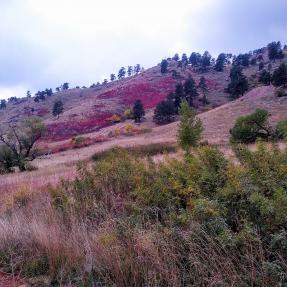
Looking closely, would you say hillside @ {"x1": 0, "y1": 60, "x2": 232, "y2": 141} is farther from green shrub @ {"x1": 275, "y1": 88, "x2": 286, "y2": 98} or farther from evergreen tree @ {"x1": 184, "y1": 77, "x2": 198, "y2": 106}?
green shrub @ {"x1": 275, "y1": 88, "x2": 286, "y2": 98}

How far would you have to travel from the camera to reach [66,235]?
19.9 ft

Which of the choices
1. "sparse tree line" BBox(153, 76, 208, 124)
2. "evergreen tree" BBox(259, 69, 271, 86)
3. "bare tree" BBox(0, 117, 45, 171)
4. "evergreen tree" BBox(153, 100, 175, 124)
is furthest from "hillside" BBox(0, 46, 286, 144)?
"bare tree" BBox(0, 117, 45, 171)

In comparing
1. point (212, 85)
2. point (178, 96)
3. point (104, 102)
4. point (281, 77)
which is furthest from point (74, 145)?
point (212, 85)

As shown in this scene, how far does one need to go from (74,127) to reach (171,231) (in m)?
74.3

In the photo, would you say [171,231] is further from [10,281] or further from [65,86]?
[65,86]

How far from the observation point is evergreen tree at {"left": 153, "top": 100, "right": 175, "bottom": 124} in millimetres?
70938

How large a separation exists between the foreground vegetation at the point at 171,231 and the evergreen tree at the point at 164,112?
2506 inches

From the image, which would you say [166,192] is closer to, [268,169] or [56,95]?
[268,169]

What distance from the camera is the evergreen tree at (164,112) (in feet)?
233

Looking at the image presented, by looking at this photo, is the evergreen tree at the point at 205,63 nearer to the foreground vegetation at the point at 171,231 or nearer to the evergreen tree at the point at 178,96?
the evergreen tree at the point at 178,96

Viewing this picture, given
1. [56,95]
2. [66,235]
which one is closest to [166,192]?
[66,235]

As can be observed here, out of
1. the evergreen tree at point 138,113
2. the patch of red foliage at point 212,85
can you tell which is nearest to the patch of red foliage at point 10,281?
the evergreen tree at point 138,113

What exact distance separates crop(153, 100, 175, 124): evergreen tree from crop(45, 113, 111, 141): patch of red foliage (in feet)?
38.2

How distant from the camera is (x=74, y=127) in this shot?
77.8m
